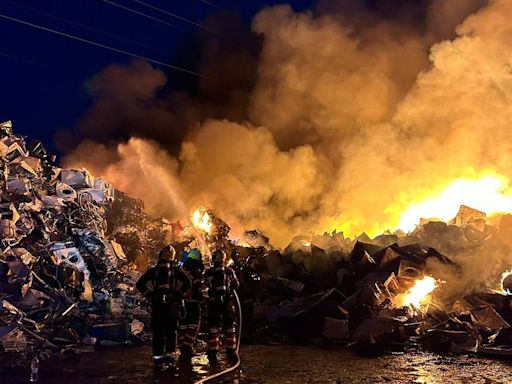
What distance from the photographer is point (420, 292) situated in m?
11.6

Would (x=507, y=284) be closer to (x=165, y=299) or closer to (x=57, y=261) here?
(x=165, y=299)

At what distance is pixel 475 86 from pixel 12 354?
59.3 ft

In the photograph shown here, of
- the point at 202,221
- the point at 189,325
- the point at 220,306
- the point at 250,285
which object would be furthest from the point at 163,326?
the point at 202,221

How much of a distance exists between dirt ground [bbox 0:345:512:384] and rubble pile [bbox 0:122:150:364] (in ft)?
3.72

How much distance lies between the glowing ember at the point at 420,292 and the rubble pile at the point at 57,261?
19.7 ft

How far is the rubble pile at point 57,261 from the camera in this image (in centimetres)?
941

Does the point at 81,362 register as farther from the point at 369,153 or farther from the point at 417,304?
the point at 369,153

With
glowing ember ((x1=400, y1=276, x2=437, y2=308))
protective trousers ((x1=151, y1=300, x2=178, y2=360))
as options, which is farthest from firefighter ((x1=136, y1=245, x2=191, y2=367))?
glowing ember ((x1=400, y1=276, x2=437, y2=308))

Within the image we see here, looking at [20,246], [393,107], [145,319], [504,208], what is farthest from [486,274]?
[393,107]

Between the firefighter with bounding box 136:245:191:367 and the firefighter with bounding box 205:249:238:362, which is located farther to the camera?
the firefighter with bounding box 205:249:238:362

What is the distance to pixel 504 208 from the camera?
57.4 ft

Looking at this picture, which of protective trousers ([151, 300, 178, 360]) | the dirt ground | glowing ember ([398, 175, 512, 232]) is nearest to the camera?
the dirt ground

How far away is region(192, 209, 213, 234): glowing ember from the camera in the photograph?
64.4 feet

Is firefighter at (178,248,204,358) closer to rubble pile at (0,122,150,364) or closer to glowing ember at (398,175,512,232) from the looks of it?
rubble pile at (0,122,150,364)
